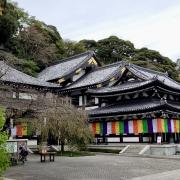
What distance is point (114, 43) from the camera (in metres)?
78.7

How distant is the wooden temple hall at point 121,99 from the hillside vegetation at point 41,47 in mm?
6379

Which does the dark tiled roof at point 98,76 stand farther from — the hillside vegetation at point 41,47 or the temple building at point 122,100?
the hillside vegetation at point 41,47

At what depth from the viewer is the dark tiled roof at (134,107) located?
29.8 m

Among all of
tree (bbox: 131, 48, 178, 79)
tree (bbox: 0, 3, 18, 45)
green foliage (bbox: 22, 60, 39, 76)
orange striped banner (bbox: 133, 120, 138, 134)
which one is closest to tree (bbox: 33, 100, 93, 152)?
orange striped banner (bbox: 133, 120, 138, 134)

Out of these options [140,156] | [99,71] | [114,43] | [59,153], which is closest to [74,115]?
[59,153]

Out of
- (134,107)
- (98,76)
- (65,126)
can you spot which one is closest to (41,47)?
(98,76)

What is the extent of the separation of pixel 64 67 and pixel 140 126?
18.4 m

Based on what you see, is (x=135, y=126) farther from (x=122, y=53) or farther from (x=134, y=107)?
(x=122, y=53)

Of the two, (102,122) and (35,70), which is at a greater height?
(35,70)

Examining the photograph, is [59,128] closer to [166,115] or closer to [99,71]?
[166,115]

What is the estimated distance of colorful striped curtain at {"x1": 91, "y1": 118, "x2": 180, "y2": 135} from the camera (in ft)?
100

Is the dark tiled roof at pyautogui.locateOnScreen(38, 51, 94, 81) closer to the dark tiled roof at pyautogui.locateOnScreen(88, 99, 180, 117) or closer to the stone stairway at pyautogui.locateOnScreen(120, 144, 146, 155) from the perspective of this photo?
the dark tiled roof at pyautogui.locateOnScreen(88, 99, 180, 117)

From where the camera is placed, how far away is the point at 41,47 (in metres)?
53.9

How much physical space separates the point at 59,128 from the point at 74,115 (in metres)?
1.62
